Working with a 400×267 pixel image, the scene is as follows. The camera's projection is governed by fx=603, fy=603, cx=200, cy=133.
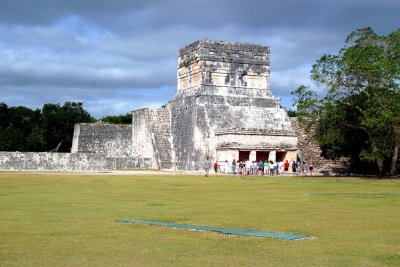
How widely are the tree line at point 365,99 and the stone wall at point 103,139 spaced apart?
50.1 ft

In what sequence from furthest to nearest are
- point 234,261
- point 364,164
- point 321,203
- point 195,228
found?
point 364,164, point 321,203, point 195,228, point 234,261

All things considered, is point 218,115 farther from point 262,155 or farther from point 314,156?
point 314,156

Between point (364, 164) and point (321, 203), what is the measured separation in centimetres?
2404

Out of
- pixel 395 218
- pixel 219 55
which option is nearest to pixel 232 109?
pixel 219 55

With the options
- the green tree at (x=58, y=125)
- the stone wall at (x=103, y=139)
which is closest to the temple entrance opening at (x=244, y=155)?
the stone wall at (x=103, y=139)

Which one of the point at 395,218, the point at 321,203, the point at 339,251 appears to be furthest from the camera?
the point at 321,203

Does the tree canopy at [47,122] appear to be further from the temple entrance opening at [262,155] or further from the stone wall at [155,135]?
the temple entrance opening at [262,155]

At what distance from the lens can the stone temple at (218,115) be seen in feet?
110

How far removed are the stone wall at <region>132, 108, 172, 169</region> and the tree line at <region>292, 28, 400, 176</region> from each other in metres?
10.2

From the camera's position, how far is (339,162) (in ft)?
121

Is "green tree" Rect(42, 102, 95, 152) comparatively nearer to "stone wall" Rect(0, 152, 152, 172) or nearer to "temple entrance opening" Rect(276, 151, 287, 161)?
"stone wall" Rect(0, 152, 152, 172)

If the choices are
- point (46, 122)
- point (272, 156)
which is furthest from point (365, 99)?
point (46, 122)

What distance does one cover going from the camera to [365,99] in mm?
28109

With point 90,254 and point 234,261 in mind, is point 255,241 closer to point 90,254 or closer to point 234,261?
point 234,261
